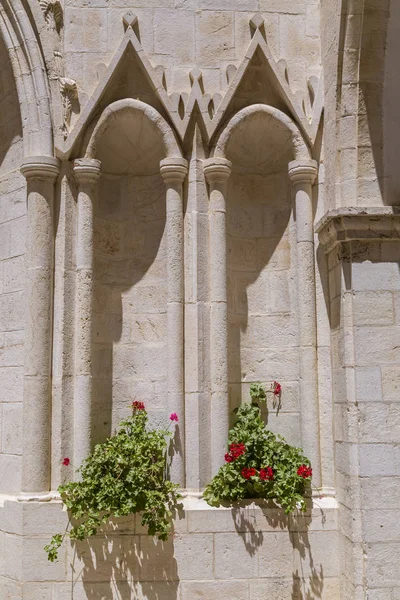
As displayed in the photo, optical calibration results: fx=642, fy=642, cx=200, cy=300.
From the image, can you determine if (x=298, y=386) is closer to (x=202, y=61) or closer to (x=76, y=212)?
(x=76, y=212)

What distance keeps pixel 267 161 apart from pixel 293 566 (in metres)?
2.97

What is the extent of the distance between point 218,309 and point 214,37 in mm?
2071

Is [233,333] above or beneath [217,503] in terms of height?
above

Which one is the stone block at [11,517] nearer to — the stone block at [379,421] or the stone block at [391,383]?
the stone block at [379,421]

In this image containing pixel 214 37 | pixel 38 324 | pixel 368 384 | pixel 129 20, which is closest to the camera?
pixel 368 384

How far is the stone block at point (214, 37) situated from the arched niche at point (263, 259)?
1.67 ft

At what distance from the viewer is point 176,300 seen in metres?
4.59

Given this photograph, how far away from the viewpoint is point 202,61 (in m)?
4.82

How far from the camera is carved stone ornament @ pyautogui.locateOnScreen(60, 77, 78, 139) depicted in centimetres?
466

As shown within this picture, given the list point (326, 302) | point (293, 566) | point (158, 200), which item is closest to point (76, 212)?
point (158, 200)

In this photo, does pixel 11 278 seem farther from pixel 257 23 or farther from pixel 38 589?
pixel 257 23

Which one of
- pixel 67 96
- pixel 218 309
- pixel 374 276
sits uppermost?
pixel 67 96

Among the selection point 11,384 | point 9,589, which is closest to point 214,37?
point 11,384

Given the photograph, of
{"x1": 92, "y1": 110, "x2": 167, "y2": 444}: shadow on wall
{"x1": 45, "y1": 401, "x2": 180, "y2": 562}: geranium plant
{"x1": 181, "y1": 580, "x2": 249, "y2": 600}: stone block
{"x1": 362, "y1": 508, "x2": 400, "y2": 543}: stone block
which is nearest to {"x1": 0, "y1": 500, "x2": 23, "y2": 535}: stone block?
{"x1": 45, "y1": 401, "x2": 180, "y2": 562}: geranium plant
